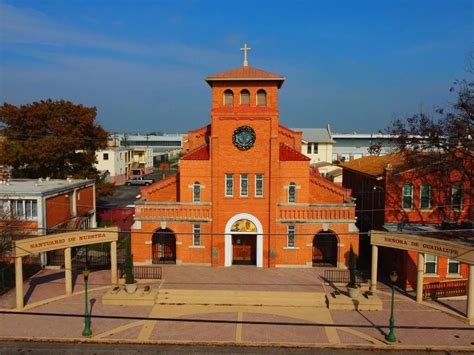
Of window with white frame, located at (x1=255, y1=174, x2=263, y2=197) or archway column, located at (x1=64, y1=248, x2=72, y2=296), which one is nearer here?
archway column, located at (x1=64, y1=248, x2=72, y2=296)

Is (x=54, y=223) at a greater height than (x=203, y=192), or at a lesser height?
lesser

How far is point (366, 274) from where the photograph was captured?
30.2 metres

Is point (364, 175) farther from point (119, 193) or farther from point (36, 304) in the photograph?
point (119, 193)

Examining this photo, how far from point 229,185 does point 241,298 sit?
9.08 meters

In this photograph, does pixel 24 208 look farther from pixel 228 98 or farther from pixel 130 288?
pixel 228 98

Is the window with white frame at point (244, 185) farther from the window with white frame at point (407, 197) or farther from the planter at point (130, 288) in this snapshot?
the window with white frame at point (407, 197)

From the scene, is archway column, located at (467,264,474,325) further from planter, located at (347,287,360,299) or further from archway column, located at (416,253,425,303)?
planter, located at (347,287,360,299)

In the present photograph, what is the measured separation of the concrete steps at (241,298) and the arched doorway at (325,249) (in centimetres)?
709

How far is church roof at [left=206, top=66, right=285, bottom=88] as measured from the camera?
30.7m

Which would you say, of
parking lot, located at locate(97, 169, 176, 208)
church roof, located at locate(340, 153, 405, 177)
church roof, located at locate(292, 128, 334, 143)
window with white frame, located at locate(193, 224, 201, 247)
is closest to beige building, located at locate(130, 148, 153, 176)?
parking lot, located at locate(97, 169, 176, 208)

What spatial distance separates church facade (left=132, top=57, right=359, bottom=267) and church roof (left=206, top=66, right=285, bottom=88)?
0.07m

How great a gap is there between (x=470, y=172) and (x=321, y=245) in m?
11.9

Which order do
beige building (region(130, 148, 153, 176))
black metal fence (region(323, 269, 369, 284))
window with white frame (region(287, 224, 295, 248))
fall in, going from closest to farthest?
black metal fence (region(323, 269, 369, 284)) → window with white frame (region(287, 224, 295, 248)) → beige building (region(130, 148, 153, 176))

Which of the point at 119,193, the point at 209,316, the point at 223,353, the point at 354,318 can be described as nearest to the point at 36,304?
the point at 209,316
